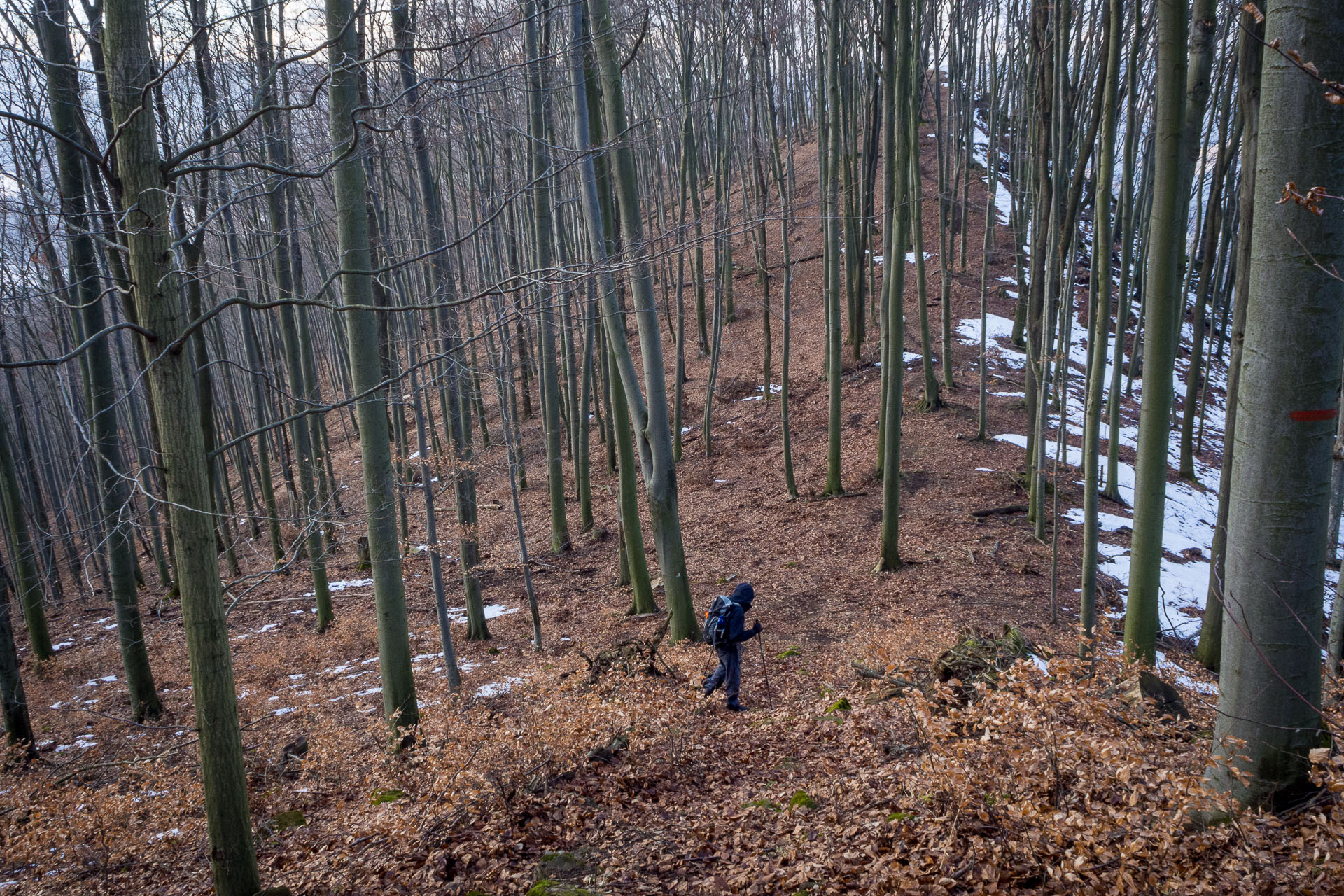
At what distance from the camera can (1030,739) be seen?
363 centimetres

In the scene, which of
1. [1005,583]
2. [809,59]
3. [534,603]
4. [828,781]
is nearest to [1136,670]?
[828,781]

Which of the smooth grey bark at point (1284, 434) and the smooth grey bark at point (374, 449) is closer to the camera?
the smooth grey bark at point (1284, 434)

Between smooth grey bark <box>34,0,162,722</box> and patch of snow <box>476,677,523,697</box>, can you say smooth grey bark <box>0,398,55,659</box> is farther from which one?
patch of snow <box>476,677,523,697</box>

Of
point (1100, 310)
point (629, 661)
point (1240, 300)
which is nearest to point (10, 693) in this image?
point (629, 661)

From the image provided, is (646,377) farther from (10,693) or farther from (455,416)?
(10,693)

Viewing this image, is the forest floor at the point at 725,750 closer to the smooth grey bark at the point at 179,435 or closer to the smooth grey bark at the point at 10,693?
the smooth grey bark at the point at 10,693

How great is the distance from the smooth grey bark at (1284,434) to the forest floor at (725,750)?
33 centimetres

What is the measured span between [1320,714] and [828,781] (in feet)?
9.48

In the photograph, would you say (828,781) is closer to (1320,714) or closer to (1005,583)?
(1320,714)

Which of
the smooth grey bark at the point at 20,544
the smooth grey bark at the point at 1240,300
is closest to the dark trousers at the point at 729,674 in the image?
the smooth grey bark at the point at 1240,300

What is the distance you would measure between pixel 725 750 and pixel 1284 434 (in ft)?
15.5

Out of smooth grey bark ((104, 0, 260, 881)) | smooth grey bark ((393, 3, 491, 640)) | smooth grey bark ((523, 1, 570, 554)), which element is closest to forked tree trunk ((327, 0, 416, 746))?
smooth grey bark ((393, 3, 491, 640))

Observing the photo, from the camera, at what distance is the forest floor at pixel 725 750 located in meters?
3.40

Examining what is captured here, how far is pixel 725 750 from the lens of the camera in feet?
20.3
